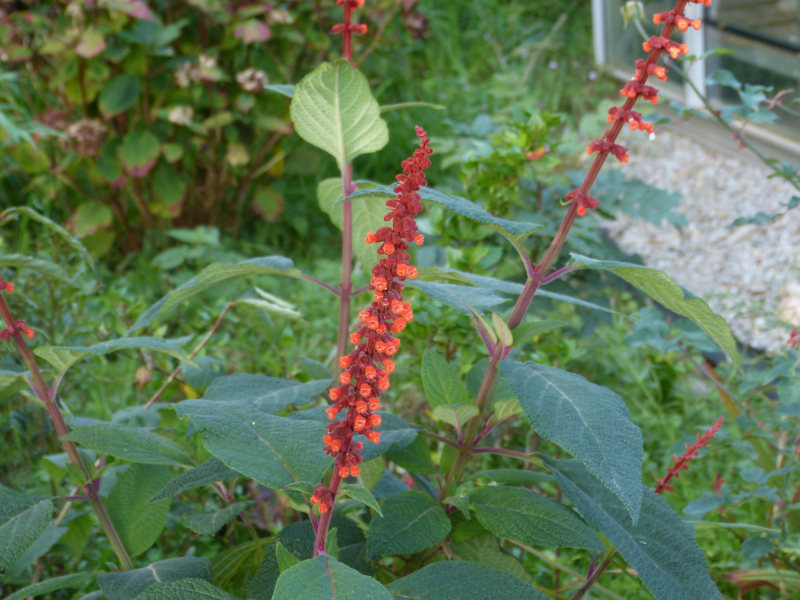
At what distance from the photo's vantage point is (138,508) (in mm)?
864

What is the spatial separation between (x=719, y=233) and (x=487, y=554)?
2.95 meters

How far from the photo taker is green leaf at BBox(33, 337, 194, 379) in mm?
670

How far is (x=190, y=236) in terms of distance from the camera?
2.47 metres

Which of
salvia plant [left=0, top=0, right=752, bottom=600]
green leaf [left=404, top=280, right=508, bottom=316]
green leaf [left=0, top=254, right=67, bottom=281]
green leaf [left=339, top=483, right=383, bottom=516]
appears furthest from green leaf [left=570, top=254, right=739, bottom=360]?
green leaf [left=0, top=254, right=67, bottom=281]

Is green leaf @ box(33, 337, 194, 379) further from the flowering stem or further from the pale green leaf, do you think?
the pale green leaf

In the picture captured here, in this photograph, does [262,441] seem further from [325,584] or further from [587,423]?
[587,423]

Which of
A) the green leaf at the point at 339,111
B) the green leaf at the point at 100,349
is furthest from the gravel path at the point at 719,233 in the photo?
the green leaf at the point at 100,349

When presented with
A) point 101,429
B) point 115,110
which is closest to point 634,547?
Result: point 101,429

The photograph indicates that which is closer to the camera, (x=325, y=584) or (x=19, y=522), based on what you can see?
(x=325, y=584)

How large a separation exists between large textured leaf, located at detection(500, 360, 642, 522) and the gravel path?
6.78 feet

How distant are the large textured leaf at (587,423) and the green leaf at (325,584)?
0.66 feet

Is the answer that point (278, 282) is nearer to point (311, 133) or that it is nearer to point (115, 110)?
point (115, 110)

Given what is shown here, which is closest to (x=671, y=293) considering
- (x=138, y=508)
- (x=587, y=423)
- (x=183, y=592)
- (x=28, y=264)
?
(x=587, y=423)

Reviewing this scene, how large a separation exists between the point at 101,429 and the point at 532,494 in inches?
20.0
